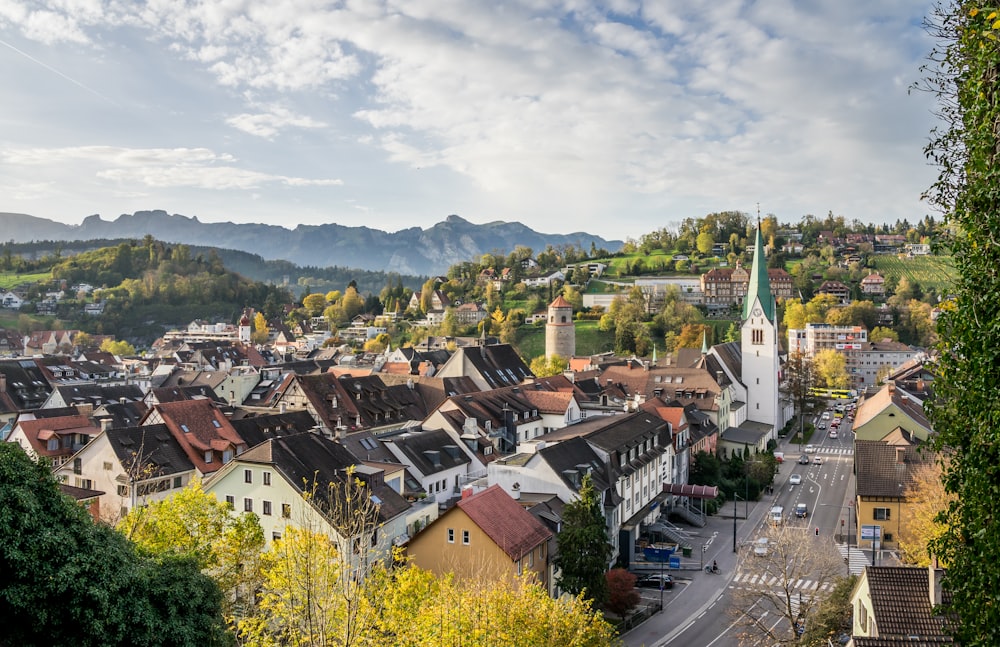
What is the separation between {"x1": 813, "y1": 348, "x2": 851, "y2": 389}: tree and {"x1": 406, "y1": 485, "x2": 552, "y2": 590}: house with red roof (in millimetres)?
97994

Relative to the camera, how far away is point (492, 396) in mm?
56812

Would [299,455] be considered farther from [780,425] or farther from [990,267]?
[780,425]

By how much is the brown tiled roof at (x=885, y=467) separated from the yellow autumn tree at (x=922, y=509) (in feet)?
1.91

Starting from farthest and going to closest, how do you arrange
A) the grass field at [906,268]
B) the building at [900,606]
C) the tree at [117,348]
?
the tree at [117,348] → the grass field at [906,268] → the building at [900,606]

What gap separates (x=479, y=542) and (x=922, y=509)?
2073 cm

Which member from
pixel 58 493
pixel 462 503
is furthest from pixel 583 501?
pixel 58 493

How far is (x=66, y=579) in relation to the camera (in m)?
14.9

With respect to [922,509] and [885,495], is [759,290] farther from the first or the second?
[922,509]

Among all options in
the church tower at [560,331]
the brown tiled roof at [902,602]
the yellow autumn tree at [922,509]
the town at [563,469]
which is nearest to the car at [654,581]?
the town at [563,469]

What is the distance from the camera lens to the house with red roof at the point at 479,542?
97.5 feet

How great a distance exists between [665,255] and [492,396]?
14400 cm

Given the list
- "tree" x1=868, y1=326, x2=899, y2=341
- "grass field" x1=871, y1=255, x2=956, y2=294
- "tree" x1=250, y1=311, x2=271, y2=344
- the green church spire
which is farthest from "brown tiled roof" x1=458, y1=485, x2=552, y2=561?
"tree" x1=250, y1=311, x2=271, y2=344

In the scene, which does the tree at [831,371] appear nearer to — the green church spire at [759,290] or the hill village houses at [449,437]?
the hill village houses at [449,437]

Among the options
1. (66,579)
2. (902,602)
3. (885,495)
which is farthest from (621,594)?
(66,579)
